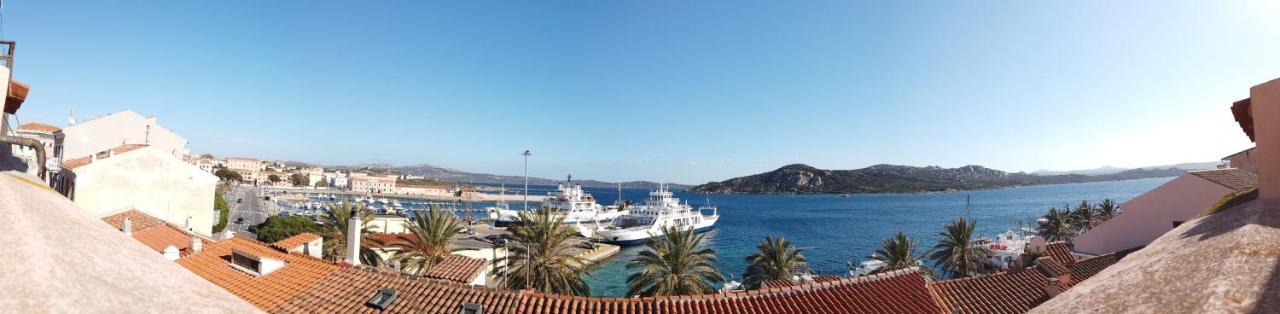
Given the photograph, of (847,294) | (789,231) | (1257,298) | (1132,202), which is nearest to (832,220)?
(789,231)

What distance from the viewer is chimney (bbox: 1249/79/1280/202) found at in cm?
353

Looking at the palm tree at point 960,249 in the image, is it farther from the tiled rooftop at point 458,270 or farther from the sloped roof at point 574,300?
the tiled rooftop at point 458,270

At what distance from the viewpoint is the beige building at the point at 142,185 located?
948 inches

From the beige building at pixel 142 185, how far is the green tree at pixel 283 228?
7.30 meters

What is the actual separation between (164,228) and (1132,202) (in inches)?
1736

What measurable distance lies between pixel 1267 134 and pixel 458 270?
69.6 ft

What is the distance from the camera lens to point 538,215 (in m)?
27.0

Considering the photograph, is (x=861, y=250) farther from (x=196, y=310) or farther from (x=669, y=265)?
(x=196, y=310)

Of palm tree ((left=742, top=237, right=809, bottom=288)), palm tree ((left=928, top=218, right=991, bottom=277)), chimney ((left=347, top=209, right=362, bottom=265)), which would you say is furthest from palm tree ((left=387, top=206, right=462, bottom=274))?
palm tree ((left=928, top=218, right=991, bottom=277))

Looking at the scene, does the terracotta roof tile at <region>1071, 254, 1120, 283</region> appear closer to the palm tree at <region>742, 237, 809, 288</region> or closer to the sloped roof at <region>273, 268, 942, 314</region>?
the sloped roof at <region>273, 268, 942, 314</region>

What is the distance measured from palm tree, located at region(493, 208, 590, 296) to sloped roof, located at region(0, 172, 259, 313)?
75.0 ft

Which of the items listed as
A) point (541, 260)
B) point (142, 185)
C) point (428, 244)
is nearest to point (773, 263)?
point (541, 260)

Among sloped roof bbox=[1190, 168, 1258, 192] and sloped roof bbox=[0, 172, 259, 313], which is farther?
sloped roof bbox=[1190, 168, 1258, 192]

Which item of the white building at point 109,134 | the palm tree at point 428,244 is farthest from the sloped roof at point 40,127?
the palm tree at point 428,244
